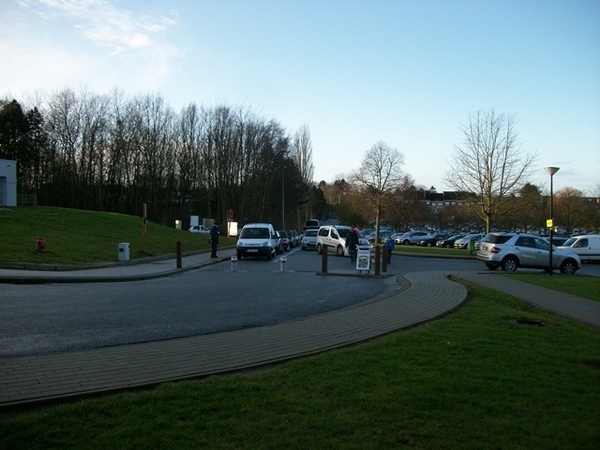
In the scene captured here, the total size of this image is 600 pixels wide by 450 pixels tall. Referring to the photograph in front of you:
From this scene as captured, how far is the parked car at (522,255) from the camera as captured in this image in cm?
2277

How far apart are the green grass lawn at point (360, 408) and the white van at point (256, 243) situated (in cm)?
2225

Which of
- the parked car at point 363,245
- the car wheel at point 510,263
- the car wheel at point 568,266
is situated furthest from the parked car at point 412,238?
the car wheel at point 510,263

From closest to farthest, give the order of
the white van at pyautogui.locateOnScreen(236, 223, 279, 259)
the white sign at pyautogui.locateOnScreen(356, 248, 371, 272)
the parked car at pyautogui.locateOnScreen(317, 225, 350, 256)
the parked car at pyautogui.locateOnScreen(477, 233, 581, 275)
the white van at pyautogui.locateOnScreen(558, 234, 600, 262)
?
1. the white sign at pyautogui.locateOnScreen(356, 248, 371, 272)
2. the parked car at pyautogui.locateOnScreen(477, 233, 581, 275)
3. the white van at pyautogui.locateOnScreen(236, 223, 279, 259)
4. the white van at pyautogui.locateOnScreen(558, 234, 600, 262)
5. the parked car at pyautogui.locateOnScreen(317, 225, 350, 256)

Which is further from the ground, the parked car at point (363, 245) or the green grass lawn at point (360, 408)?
the parked car at point (363, 245)

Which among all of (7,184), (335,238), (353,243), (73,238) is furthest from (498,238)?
(7,184)

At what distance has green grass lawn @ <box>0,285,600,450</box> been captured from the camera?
3895mm

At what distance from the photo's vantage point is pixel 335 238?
33562 millimetres

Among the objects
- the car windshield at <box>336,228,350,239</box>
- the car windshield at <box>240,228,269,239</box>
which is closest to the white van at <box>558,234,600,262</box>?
the car windshield at <box>336,228,350,239</box>

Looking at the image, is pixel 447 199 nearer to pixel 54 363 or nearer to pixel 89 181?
pixel 89 181

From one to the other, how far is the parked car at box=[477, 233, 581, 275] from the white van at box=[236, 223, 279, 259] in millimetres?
11646

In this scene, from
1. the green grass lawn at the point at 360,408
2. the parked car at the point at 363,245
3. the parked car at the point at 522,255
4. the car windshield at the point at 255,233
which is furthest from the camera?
the car windshield at the point at 255,233

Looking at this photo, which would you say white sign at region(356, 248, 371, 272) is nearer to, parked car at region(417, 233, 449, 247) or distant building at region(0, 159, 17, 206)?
distant building at region(0, 159, 17, 206)

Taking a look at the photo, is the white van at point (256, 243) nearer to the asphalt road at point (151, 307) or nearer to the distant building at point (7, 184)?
the asphalt road at point (151, 307)

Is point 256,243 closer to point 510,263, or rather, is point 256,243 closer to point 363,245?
point 363,245
